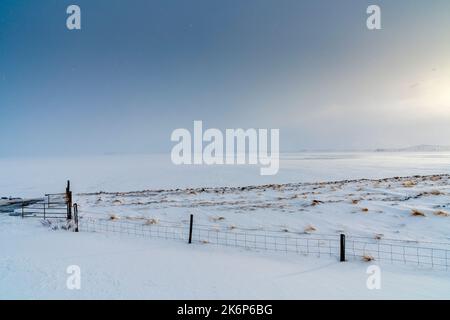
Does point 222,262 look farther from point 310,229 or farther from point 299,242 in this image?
point 310,229

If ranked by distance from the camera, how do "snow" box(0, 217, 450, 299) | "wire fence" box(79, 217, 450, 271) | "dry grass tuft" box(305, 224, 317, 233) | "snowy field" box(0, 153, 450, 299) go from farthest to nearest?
1. "dry grass tuft" box(305, 224, 317, 233)
2. "wire fence" box(79, 217, 450, 271)
3. "snowy field" box(0, 153, 450, 299)
4. "snow" box(0, 217, 450, 299)

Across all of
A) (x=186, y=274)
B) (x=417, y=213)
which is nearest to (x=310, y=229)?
(x=417, y=213)

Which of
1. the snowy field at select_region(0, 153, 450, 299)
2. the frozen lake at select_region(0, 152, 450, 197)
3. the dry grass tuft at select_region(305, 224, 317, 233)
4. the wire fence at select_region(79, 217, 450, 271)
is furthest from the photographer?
the frozen lake at select_region(0, 152, 450, 197)

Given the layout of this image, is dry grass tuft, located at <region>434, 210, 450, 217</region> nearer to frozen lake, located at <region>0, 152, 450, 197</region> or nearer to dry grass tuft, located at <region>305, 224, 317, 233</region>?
dry grass tuft, located at <region>305, 224, 317, 233</region>

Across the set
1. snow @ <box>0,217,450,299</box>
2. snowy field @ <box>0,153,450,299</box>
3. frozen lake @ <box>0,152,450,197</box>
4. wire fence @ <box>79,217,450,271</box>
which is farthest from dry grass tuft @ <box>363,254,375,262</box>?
frozen lake @ <box>0,152,450,197</box>

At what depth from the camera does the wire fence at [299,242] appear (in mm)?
7661

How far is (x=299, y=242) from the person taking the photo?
9.15 meters

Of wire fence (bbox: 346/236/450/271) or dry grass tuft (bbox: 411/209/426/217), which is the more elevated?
dry grass tuft (bbox: 411/209/426/217)

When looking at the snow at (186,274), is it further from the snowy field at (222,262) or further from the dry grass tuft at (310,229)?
the dry grass tuft at (310,229)

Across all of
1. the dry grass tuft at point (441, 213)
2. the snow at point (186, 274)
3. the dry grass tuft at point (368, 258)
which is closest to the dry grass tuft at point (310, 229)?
the snow at point (186, 274)

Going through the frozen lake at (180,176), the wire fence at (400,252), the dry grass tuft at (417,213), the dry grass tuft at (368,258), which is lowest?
the frozen lake at (180,176)

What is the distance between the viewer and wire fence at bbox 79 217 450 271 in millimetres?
7661
